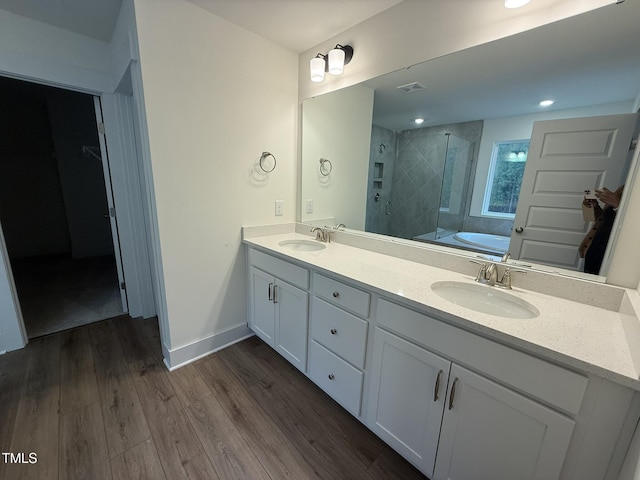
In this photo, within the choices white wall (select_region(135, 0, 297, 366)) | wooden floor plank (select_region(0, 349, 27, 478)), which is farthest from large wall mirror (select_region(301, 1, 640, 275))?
wooden floor plank (select_region(0, 349, 27, 478))

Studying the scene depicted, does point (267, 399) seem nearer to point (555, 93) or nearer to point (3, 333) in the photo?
point (3, 333)

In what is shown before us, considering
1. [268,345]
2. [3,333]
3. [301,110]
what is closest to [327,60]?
[301,110]

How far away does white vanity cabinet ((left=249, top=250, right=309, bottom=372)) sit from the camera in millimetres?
1662

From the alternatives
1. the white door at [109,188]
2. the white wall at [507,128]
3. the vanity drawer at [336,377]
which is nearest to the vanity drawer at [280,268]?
the vanity drawer at [336,377]

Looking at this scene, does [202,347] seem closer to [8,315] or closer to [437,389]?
[8,315]

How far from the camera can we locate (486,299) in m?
1.24

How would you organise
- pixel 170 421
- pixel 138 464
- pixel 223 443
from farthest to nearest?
pixel 170 421, pixel 223 443, pixel 138 464

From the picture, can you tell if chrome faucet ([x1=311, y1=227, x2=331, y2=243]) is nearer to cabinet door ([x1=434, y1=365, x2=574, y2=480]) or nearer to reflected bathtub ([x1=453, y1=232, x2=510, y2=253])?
reflected bathtub ([x1=453, y1=232, x2=510, y2=253])

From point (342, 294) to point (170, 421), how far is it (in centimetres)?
120

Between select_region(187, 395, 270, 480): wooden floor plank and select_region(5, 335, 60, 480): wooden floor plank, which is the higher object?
select_region(5, 335, 60, 480): wooden floor plank

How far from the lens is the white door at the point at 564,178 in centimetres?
104

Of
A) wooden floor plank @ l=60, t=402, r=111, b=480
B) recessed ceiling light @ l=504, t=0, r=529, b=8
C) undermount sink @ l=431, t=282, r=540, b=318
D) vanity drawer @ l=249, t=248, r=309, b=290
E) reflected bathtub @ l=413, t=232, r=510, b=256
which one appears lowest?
wooden floor plank @ l=60, t=402, r=111, b=480

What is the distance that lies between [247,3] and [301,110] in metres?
0.77

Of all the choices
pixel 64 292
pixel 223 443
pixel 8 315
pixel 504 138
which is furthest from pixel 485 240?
pixel 64 292
